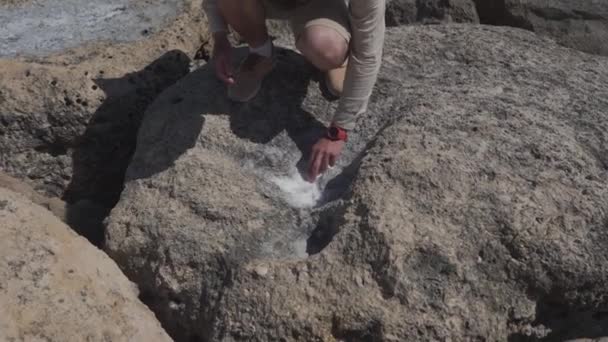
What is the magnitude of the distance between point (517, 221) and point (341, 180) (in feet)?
2.10

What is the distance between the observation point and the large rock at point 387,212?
2465mm

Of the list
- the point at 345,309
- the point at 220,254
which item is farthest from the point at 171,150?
the point at 345,309

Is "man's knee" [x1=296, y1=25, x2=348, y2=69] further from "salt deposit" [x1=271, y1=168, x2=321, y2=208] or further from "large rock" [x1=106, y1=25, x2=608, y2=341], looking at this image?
"salt deposit" [x1=271, y1=168, x2=321, y2=208]

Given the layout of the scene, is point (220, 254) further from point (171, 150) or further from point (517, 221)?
point (517, 221)

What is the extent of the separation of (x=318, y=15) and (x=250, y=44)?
0.29m

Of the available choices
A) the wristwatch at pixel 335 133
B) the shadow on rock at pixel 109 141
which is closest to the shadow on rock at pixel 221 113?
the wristwatch at pixel 335 133

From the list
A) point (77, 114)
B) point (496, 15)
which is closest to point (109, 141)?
point (77, 114)

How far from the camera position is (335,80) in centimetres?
320

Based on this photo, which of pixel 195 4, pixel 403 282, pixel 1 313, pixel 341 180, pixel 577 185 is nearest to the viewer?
pixel 1 313

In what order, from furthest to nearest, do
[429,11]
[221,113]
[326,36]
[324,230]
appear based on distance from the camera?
[429,11], [221,113], [326,36], [324,230]

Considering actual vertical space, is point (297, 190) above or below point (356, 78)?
below

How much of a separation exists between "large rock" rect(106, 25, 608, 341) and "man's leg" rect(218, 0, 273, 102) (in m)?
0.05

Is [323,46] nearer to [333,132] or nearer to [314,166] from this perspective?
[333,132]

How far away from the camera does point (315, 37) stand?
3.04 metres
